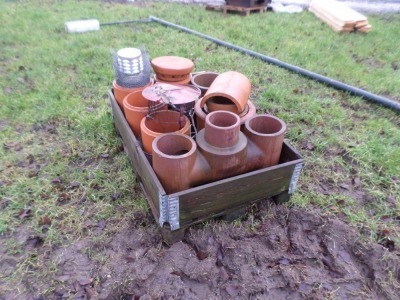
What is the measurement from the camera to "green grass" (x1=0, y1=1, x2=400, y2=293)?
7.79 ft

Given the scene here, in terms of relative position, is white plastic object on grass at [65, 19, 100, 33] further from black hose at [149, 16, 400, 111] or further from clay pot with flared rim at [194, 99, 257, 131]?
clay pot with flared rim at [194, 99, 257, 131]

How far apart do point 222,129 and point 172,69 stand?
35.4 inches

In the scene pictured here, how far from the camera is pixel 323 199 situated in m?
2.43

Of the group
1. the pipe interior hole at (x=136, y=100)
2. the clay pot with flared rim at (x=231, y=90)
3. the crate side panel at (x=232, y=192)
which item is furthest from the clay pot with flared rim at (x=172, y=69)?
the crate side panel at (x=232, y=192)

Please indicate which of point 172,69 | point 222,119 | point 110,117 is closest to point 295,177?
point 222,119

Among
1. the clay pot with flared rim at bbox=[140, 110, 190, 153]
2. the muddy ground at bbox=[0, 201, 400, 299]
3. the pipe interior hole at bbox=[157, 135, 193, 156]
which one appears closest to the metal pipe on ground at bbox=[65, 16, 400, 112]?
the muddy ground at bbox=[0, 201, 400, 299]

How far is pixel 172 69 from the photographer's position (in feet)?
8.14

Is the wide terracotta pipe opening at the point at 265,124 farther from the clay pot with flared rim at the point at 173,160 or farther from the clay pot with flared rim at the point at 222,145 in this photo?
the clay pot with flared rim at the point at 173,160

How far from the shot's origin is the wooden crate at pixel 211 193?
1.88m

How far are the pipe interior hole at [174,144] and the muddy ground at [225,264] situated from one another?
573mm

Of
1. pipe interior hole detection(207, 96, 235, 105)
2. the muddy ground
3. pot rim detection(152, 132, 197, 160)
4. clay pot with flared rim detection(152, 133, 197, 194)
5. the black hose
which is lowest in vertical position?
the muddy ground

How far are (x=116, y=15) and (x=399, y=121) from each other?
525 cm

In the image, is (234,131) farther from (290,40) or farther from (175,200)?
(290,40)

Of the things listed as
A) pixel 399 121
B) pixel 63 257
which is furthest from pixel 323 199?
pixel 63 257
